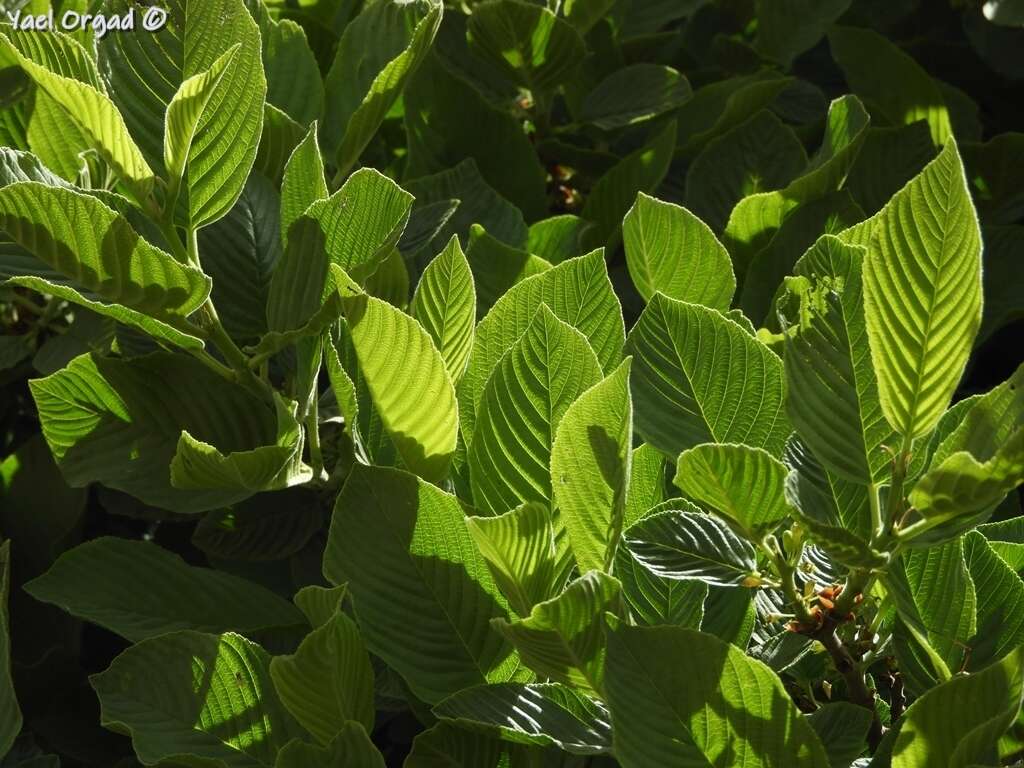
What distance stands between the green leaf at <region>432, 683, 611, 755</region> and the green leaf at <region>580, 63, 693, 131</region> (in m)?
0.90

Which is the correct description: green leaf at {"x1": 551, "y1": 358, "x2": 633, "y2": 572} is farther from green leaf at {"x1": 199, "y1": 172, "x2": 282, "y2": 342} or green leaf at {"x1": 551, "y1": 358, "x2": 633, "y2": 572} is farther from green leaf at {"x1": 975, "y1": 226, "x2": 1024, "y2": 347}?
green leaf at {"x1": 975, "y1": 226, "x2": 1024, "y2": 347}

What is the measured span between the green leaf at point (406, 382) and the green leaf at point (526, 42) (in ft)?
2.40

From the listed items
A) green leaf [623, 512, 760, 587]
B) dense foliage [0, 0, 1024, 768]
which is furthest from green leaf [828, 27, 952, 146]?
green leaf [623, 512, 760, 587]

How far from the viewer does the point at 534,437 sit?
3.02 ft

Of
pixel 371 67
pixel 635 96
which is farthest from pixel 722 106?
pixel 371 67

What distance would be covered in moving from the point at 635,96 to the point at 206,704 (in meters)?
0.98

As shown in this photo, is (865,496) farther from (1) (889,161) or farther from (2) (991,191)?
(2) (991,191)

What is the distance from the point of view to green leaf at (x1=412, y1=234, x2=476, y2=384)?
3.27ft

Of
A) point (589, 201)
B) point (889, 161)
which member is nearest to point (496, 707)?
point (589, 201)

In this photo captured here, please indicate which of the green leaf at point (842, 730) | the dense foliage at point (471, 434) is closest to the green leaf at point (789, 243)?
the dense foliage at point (471, 434)

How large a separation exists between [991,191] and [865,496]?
85 centimetres

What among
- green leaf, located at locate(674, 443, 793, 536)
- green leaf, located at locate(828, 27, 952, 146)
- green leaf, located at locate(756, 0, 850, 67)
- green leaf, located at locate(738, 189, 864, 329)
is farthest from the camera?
green leaf, located at locate(756, 0, 850, 67)

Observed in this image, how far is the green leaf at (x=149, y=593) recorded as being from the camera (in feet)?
3.58

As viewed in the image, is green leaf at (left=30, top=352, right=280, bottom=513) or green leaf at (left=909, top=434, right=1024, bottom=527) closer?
green leaf at (left=909, top=434, right=1024, bottom=527)
